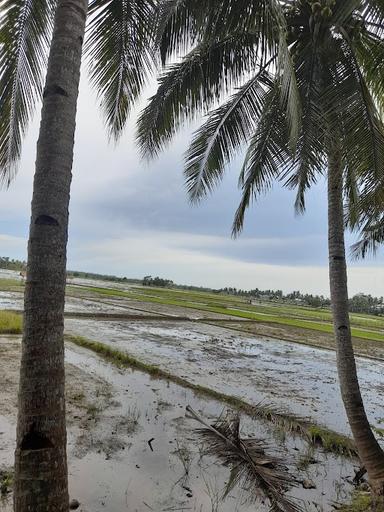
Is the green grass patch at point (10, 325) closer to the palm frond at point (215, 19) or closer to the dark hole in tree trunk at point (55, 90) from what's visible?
the palm frond at point (215, 19)

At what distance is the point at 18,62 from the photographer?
420cm

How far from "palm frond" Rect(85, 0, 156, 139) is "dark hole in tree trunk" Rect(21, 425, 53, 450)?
Result: 3769 millimetres

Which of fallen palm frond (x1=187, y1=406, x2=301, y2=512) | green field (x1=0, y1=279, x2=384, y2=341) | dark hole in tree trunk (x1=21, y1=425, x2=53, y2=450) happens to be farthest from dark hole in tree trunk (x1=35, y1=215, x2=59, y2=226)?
green field (x1=0, y1=279, x2=384, y2=341)

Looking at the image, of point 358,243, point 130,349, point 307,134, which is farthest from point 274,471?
point 358,243

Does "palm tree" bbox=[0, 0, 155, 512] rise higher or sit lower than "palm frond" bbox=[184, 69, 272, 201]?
lower

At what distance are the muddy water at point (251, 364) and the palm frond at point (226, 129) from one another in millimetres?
4651

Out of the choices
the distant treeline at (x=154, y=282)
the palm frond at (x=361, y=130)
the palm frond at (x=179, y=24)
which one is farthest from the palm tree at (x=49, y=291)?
the distant treeline at (x=154, y=282)

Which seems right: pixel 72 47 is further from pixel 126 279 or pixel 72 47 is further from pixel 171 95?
pixel 126 279

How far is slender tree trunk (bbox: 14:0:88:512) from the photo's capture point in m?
2.22

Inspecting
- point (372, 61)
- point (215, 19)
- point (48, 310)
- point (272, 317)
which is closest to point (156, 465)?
point (48, 310)

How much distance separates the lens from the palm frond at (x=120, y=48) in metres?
4.12

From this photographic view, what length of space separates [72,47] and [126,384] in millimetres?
7123

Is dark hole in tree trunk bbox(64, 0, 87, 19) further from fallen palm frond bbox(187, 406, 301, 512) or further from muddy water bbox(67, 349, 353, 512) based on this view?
muddy water bbox(67, 349, 353, 512)

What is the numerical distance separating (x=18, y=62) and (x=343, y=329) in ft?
15.3
